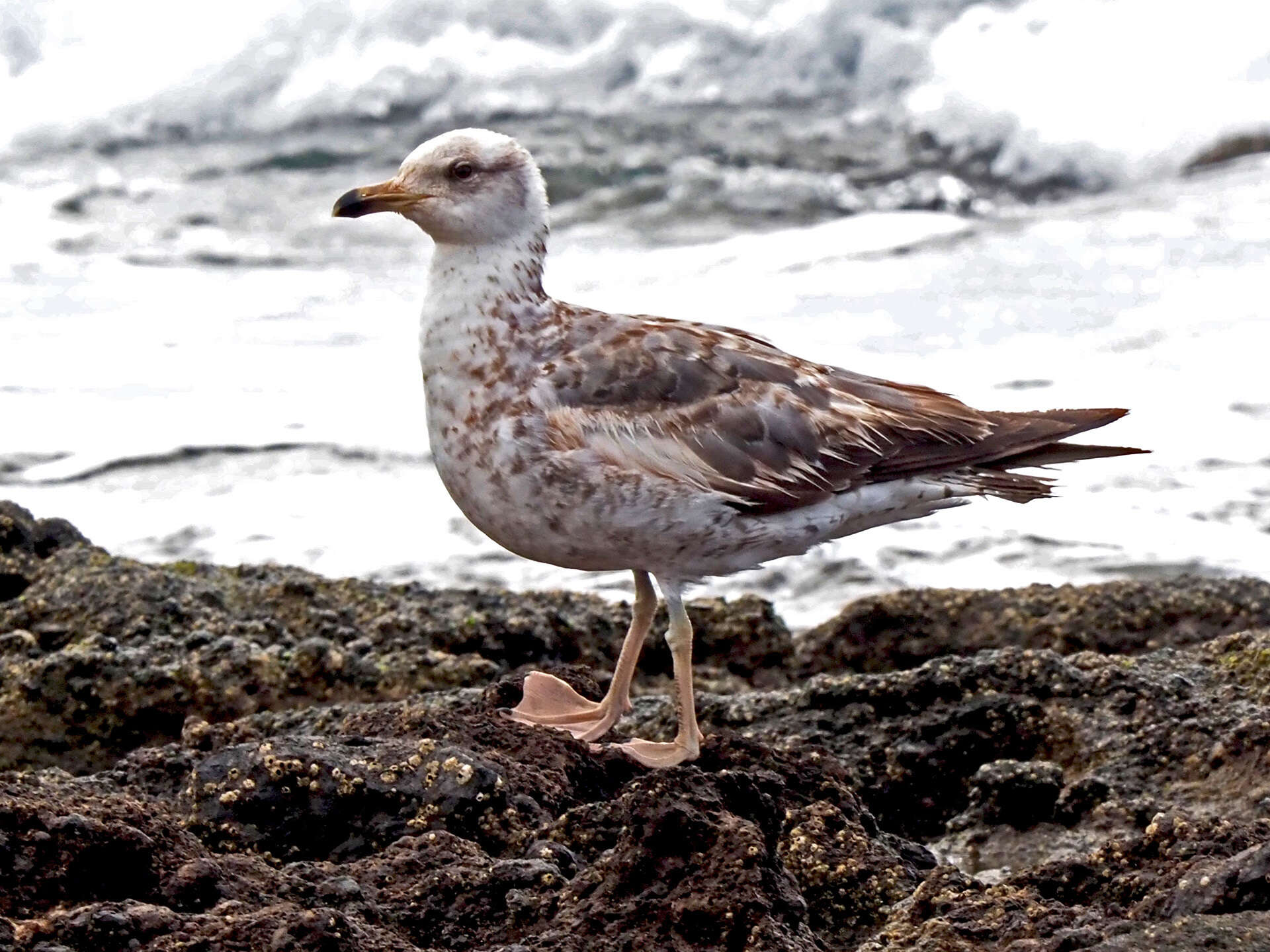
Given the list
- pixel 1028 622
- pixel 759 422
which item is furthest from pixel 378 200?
pixel 1028 622

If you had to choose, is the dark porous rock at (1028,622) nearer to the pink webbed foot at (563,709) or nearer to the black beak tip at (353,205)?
the pink webbed foot at (563,709)

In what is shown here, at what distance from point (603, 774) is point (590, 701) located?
57 cm

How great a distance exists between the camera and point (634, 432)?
4.98 metres

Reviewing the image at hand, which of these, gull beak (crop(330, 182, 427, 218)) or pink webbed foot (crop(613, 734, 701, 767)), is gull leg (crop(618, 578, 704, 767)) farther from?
gull beak (crop(330, 182, 427, 218))

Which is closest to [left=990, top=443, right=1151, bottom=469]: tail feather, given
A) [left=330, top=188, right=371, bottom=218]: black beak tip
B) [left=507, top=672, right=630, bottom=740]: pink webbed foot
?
[left=507, top=672, right=630, bottom=740]: pink webbed foot

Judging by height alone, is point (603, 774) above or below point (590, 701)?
below

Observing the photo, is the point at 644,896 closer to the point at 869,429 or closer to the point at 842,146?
the point at 869,429

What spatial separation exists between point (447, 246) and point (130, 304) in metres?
10.4

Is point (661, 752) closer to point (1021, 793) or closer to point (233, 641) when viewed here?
point (1021, 793)

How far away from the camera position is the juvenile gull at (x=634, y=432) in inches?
193

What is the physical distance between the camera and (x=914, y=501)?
534 cm

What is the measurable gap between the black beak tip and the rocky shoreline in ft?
4.95

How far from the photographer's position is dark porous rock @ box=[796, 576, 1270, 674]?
22.6 ft

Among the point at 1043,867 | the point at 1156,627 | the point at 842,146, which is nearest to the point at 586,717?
the point at 1043,867
